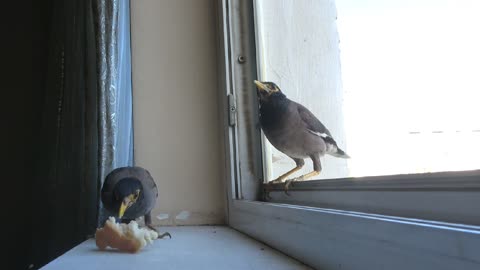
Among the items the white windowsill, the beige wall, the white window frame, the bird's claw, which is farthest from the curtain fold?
the bird's claw

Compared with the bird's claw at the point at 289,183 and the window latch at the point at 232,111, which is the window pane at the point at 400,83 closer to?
the bird's claw at the point at 289,183

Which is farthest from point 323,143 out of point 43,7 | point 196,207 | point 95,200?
point 43,7

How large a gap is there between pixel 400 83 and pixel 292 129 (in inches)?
21.4

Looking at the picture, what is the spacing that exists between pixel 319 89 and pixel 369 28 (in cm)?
40

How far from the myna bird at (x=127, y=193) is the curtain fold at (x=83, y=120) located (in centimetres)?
13

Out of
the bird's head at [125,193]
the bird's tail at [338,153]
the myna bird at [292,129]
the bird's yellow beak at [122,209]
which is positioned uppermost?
the myna bird at [292,129]

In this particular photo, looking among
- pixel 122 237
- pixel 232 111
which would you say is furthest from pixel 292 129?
pixel 122 237

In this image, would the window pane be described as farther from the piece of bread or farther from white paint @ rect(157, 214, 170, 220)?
white paint @ rect(157, 214, 170, 220)

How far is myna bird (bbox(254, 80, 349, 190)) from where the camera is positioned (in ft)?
3.05

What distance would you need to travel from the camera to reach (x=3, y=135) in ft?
6.29

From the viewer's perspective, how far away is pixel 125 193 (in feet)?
3.78

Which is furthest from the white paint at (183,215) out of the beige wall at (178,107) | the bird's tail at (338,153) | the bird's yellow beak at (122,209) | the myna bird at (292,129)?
the bird's tail at (338,153)

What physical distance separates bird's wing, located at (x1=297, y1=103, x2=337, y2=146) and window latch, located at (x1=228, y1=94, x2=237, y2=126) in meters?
0.32

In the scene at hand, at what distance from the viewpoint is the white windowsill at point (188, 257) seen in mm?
720
